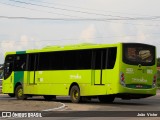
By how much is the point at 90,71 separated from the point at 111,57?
155 centimetres

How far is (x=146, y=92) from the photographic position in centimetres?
2469

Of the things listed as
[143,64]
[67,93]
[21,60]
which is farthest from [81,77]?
[21,60]

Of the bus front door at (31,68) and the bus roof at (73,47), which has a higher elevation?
the bus roof at (73,47)

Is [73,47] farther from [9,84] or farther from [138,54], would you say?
[9,84]

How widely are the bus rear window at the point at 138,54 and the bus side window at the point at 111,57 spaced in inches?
19.1

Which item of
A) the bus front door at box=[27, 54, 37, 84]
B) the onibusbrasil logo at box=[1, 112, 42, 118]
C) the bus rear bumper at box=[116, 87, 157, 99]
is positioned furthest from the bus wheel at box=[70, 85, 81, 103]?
the onibusbrasil logo at box=[1, 112, 42, 118]

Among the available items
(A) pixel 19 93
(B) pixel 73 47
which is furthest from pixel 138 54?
(A) pixel 19 93

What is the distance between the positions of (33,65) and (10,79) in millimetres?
2401

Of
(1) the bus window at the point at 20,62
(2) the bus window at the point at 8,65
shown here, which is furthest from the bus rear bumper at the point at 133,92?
(2) the bus window at the point at 8,65

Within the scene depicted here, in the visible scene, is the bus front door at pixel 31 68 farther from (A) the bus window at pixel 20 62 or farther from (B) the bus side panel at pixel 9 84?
(B) the bus side panel at pixel 9 84

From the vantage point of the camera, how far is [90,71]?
82.7 feet

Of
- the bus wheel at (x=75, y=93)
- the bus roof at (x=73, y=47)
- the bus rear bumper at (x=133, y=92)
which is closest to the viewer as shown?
the bus rear bumper at (x=133, y=92)

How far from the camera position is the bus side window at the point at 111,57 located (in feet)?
79.2

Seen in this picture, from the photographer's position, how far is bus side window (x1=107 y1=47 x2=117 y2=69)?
2412cm
